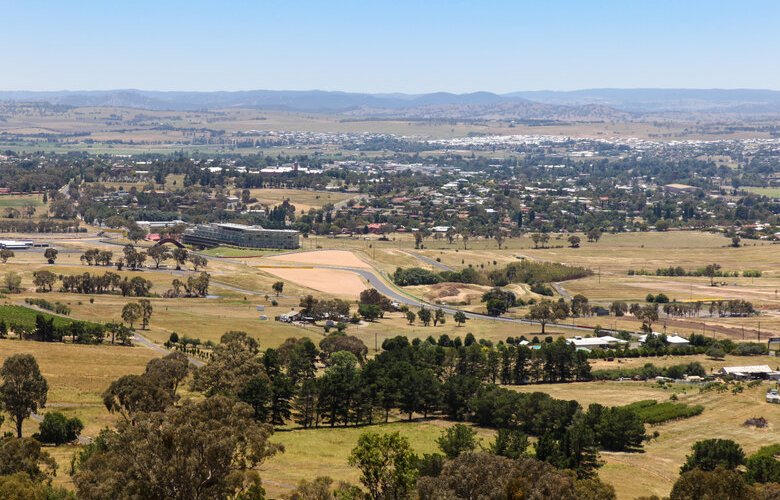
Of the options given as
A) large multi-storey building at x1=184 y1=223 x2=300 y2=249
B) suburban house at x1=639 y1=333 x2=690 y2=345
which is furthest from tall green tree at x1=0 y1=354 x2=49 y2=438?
large multi-storey building at x1=184 y1=223 x2=300 y2=249

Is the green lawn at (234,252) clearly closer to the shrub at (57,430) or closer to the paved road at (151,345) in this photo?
the paved road at (151,345)

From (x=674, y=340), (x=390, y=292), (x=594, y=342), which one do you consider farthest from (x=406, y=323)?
(x=674, y=340)

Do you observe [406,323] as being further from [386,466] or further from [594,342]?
[386,466]

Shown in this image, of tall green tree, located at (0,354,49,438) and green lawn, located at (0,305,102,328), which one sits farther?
green lawn, located at (0,305,102,328)

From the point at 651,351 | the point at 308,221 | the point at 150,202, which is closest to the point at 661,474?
the point at 651,351

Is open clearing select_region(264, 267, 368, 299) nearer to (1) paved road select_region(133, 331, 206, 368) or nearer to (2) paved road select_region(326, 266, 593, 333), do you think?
(2) paved road select_region(326, 266, 593, 333)

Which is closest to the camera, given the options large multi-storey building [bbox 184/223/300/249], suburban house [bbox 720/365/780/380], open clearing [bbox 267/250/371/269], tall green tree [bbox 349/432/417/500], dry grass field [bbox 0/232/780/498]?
tall green tree [bbox 349/432/417/500]

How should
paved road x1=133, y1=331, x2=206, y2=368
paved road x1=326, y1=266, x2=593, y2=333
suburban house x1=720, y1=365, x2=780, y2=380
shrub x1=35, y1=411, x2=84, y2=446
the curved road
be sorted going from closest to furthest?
shrub x1=35, y1=411, x2=84, y2=446
paved road x1=133, y1=331, x2=206, y2=368
suburban house x1=720, y1=365, x2=780, y2=380
the curved road
paved road x1=326, y1=266, x2=593, y2=333

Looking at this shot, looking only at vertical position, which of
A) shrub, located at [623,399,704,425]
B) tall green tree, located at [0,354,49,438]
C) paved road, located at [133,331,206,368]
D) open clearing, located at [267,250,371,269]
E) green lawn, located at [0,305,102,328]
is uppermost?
tall green tree, located at [0,354,49,438]

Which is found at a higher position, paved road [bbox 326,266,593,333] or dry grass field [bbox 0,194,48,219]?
dry grass field [bbox 0,194,48,219]
